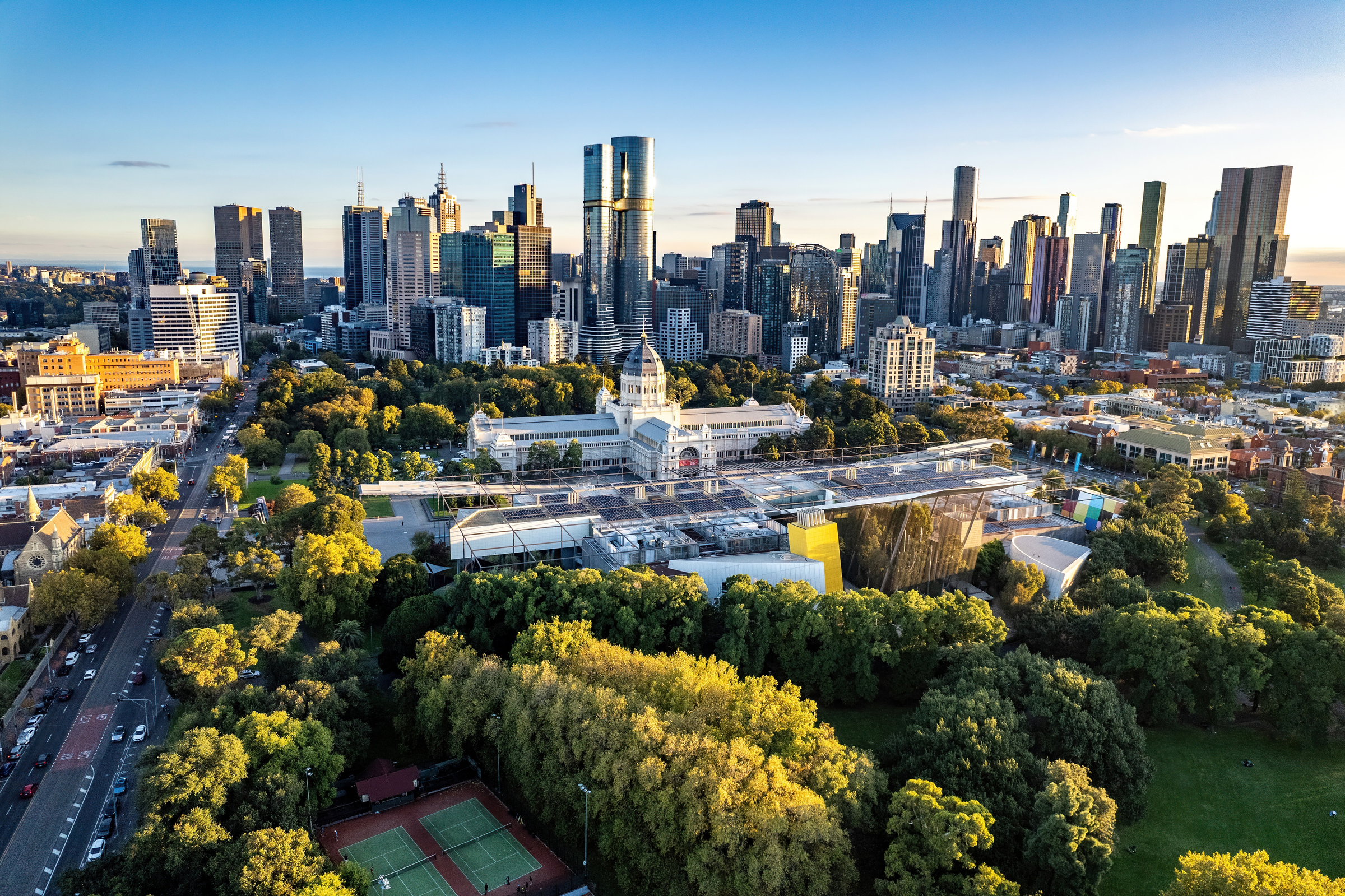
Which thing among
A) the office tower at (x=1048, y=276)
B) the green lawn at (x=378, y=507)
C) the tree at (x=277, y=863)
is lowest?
the green lawn at (x=378, y=507)

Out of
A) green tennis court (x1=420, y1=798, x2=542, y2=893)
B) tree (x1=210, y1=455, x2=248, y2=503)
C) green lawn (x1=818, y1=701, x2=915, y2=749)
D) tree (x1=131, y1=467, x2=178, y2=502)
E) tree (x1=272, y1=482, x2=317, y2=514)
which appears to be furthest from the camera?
tree (x1=210, y1=455, x2=248, y2=503)

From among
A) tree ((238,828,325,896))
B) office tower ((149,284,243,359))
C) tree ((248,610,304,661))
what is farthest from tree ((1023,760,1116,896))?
office tower ((149,284,243,359))

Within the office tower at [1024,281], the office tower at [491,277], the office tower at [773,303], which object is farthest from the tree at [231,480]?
the office tower at [1024,281]

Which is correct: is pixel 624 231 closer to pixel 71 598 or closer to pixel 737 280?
pixel 737 280

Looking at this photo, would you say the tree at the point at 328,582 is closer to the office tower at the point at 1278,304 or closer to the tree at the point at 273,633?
the tree at the point at 273,633

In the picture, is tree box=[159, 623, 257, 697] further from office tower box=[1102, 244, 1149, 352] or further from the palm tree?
office tower box=[1102, 244, 1149, 352]

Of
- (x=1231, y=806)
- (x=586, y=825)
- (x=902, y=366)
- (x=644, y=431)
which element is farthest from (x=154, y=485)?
(x=902, y=366)

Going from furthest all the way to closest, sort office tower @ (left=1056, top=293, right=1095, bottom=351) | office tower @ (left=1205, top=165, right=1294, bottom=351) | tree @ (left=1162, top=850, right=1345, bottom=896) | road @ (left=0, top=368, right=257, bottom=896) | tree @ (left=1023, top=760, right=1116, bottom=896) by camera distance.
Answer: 1. office tower @ (left=1056, top=293, right=1095, bottom=351)
2. office tower @ (left=1205, top=165, right=1294, bottom=351)
3. road @ (left=0, top=368, right=257, bottom=896)
4. tree @ (left=1023, top=760, right=1116, bottom=896)
5. tree @ (left=1162, top=850, right=1345, bottom=896)

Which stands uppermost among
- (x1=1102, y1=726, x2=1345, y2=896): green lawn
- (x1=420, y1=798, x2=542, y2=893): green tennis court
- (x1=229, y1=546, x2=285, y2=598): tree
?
(x1=229, y1=546, x2=285, y2=598): tree
